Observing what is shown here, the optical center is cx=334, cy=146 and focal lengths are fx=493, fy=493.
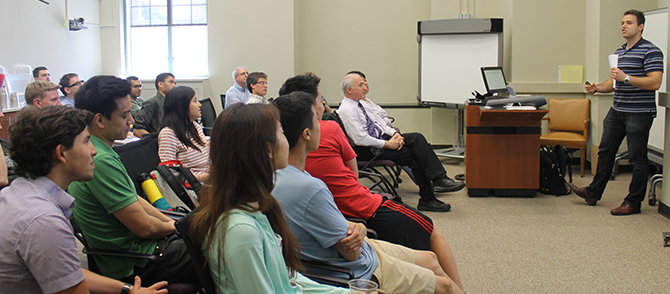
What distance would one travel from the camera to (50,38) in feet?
21.8

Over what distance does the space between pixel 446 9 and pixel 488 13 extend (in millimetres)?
637

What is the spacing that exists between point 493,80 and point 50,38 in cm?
575


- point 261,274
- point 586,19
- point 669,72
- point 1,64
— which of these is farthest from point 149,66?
point 261,274

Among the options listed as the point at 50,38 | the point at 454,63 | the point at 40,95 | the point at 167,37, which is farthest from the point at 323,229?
the point at 167,37

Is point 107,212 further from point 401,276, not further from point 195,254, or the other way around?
point 401,276

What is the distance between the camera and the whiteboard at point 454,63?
6.41 m

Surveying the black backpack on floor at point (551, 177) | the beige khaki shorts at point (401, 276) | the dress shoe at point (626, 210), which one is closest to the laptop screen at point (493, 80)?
the black backpack on floor at point (551, 177)

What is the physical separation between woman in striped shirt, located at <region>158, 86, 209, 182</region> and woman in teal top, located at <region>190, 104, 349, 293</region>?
1.70 m

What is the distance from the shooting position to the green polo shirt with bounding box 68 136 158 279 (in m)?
1.72

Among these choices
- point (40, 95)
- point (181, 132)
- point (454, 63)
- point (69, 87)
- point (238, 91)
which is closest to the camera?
point (181, 132)

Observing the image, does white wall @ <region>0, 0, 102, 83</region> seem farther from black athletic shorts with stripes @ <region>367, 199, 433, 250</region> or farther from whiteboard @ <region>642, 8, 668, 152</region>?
whiteboard @ <region>642, 8, 668, 152</region>

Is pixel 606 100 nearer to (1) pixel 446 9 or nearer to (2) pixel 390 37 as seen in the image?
(1) pixel 446 9

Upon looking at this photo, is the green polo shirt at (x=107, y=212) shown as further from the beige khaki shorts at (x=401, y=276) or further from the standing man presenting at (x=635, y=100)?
the standing man presenting at (x=635, y=100)

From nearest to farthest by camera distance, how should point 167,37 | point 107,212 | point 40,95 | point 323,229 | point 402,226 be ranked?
point 323,229 < point 107,212 < point 402,226 < point 40,95 < point 167,37
